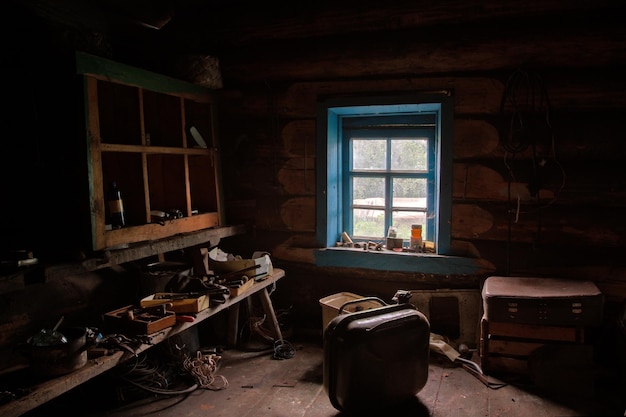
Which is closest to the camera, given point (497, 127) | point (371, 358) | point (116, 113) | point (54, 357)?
point (54, 357)

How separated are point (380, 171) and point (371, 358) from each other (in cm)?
206

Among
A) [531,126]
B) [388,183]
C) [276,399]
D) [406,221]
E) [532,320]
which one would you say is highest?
[531,126]

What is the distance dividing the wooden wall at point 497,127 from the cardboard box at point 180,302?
4.54 ft

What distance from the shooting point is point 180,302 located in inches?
116

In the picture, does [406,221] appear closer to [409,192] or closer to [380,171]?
[409,192]

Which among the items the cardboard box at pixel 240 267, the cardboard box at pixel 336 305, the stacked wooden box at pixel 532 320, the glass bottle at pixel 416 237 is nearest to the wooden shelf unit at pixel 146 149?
the cardboard box at pixel 240 267

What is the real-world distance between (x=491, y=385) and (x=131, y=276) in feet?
8.89

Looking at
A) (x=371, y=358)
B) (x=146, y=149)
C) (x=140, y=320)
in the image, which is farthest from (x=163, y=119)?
(x=371, y=358)

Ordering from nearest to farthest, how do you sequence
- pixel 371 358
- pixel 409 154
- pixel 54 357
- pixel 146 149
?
1. pixel 54 357
2. pixel 371 358
3. pixel 146 149
4. pixel 409 154

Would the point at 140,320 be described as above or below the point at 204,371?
above

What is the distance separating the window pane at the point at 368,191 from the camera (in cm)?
426

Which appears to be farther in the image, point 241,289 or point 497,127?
point 497,127

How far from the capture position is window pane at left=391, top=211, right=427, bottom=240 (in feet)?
13.6

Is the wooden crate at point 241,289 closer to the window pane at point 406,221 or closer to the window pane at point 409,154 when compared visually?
the window pane at point 406,221
